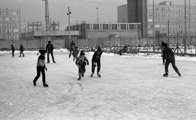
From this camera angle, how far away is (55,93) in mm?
11219

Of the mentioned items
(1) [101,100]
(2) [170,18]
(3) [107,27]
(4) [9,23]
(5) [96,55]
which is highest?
(2) [170,18]

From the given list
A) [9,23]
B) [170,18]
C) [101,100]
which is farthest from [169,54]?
[9,23]

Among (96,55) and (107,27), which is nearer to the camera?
(96,55)

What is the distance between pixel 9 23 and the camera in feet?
388

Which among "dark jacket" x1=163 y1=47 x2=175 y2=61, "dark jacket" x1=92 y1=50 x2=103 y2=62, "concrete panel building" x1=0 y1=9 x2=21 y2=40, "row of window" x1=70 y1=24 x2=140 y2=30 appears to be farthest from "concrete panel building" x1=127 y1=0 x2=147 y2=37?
"dark jacket" x1=163 y1=47 x2=175 y2=61

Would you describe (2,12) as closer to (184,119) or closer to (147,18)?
(147,18)

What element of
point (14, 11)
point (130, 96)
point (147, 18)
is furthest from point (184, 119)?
point (14, 11)

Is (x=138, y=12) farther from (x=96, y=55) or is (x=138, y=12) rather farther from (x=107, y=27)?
(x=96, y=55)

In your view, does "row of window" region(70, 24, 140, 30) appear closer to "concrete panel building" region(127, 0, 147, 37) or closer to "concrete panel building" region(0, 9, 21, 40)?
"concrete panel building" region(127, 0, 147, 37)

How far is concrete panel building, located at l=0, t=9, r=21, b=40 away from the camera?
117250 mm

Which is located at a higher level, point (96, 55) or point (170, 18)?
point (170, 18)

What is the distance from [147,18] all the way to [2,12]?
53192mm

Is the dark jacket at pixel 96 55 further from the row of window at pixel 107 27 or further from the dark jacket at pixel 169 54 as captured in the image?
the row of window at pixel 107 27

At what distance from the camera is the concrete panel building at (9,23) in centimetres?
11725
